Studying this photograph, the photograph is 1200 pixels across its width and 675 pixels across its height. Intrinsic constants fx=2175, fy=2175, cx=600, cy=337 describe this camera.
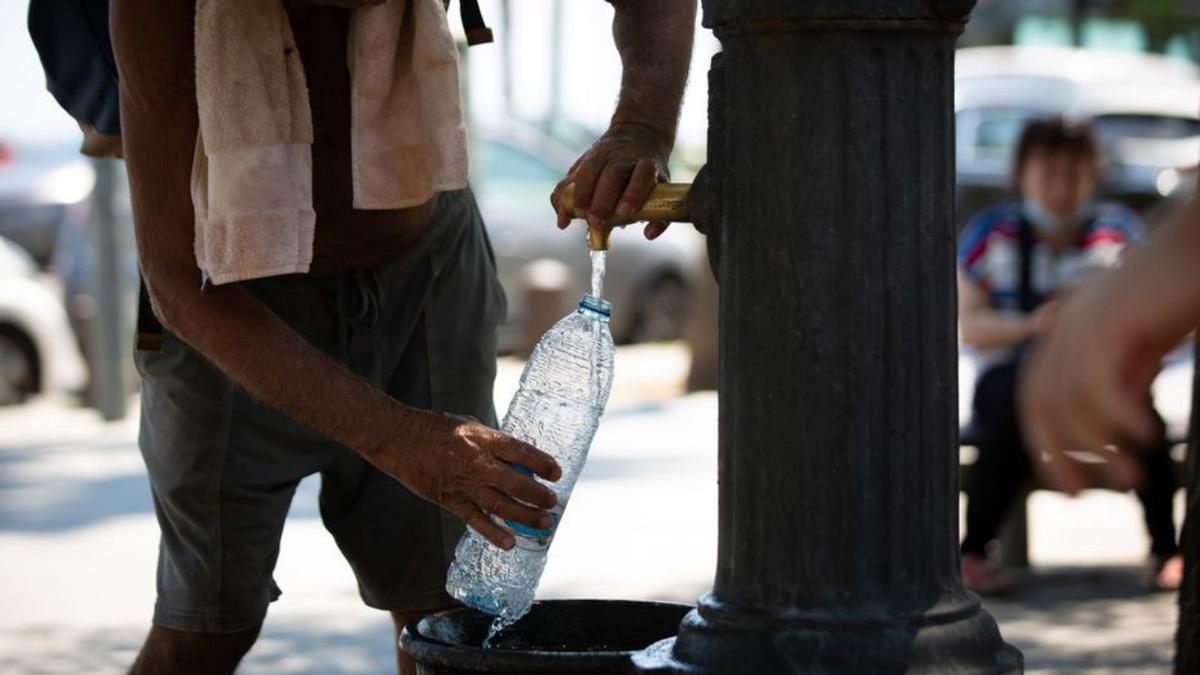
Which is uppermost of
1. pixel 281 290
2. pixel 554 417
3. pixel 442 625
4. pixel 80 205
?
pixel 281 290

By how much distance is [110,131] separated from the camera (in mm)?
3422

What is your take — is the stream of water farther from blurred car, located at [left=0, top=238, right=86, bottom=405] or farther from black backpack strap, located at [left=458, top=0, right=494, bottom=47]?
blurred car, located at [left=0, top=238, right=86, bottom=405]

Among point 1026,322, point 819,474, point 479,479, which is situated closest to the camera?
point 819,474

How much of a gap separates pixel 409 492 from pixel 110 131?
29.1 inches

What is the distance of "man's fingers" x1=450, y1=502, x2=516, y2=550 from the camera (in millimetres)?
2873

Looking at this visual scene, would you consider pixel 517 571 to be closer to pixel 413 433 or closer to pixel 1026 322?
pixel 413 433

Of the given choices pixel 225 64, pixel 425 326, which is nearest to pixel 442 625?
pixel 425 326

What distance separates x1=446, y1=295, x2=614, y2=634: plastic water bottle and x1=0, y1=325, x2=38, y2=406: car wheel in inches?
401

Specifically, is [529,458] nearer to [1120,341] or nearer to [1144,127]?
[1120,341]

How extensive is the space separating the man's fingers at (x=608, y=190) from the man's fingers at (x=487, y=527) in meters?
0.43

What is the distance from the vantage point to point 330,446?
3.47 meters

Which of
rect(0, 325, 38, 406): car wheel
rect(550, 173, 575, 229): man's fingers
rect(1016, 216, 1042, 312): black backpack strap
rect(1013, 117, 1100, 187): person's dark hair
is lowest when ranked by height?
rect(0, 325, 38, 406): car wheel

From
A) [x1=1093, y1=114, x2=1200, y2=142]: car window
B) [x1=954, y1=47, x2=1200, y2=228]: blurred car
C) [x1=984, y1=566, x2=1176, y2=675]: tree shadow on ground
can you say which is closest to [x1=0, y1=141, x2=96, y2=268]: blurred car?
[x1=954, y1=47, x2=1200, y2=228]: blurred car

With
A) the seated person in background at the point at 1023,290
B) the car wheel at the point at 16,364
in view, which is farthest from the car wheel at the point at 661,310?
the seated person in background at the point at 1023,290
